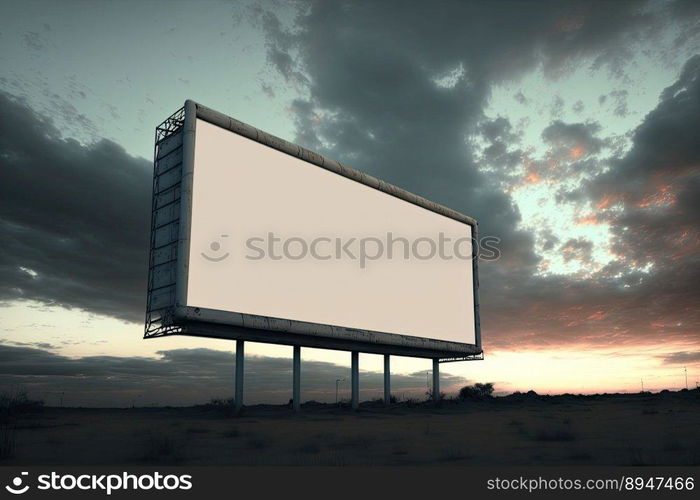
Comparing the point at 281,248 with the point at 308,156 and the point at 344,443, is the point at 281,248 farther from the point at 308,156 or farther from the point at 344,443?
the point at 344,443

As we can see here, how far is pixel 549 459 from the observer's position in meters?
13.6

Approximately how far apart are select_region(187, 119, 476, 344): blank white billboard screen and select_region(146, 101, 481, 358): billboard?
0.20 ft

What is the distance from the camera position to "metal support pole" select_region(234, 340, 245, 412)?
1066 inches

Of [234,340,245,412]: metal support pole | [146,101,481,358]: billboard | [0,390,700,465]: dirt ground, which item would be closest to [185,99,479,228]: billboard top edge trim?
[146,101,481,358]: billboard

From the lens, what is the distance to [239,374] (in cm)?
2761

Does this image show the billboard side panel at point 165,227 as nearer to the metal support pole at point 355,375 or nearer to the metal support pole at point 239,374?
the metal support pole at point 239,374

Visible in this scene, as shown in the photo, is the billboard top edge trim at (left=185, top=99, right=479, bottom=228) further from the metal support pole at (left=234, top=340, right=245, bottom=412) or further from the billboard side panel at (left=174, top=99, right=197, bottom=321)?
the metal support pole at (left=234, top=340, right=245, bottom=412)

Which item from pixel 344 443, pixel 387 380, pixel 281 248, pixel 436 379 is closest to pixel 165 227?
pixel 281 248

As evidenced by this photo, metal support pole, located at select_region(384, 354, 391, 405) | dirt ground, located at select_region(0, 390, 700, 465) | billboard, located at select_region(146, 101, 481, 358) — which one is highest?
billboard, located at select_region(146, 101, 481, 358)

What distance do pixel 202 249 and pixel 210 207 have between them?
195cm

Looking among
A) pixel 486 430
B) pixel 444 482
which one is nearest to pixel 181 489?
pixel 444 482

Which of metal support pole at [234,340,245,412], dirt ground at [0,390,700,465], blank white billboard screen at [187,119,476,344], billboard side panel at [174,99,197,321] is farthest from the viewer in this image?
metal support pole at [234,340,245,412]

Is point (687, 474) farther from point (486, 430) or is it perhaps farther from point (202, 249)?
point (202, 249)

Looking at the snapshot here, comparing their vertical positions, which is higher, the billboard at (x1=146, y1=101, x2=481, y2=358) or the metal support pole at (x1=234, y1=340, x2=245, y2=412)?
the billboard at (x1=146, y1=101, x2=481, y2=358)
